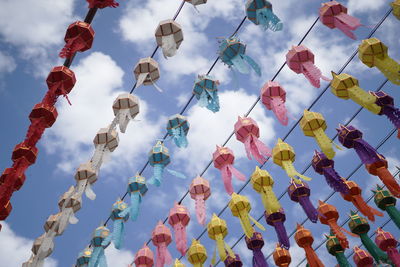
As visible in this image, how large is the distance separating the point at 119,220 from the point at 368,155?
401 cm

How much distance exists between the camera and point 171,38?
541 centimetres

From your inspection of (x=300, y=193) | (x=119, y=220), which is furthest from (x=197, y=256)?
(x=300, y=193)

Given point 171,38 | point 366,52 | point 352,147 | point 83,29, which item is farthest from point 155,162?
point 366,52

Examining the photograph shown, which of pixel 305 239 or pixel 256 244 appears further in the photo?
pixel 256 244

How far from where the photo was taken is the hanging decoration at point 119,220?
6.21m

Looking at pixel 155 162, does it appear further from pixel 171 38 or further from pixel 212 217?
pixel 171 38

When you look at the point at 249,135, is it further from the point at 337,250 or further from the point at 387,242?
the point at 387,242

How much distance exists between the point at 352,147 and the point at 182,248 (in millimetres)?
2843

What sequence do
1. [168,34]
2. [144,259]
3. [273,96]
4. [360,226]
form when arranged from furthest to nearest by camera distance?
Result: [144,259]
[360,226]
[273,96]
[168,34]

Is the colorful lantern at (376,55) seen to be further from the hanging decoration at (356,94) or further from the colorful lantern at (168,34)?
the colorful lantern at (168,34)

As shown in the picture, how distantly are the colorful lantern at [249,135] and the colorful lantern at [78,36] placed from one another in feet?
8.07

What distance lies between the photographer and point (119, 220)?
6.76 metres

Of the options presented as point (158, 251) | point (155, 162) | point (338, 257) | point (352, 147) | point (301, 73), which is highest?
point (155, 162)

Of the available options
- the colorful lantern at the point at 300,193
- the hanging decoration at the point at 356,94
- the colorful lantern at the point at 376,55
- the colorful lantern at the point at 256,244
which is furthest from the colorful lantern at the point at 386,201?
the colorful lantern at the point at 376,55
